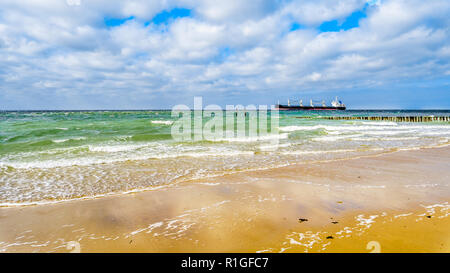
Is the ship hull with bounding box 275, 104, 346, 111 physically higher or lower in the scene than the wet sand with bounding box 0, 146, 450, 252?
higher

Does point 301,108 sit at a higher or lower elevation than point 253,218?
higher

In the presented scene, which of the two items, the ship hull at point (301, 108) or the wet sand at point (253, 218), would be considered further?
the ship hull at point (301, 108)

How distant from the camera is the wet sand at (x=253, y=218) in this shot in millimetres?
3275

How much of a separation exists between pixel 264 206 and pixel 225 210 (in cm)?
74

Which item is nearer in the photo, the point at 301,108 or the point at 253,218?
the point at 253,218

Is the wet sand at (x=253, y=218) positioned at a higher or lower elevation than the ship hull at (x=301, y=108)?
lower

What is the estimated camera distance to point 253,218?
411cm

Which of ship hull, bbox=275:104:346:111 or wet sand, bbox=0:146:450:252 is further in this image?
ship hull, bbox=275:104:346:111

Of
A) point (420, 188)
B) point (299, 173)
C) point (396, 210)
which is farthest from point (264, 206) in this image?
point (420, 188)

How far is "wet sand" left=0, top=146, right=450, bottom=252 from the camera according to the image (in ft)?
10.7

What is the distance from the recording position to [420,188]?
5.56 m

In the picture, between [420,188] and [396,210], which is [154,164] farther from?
[420,188]

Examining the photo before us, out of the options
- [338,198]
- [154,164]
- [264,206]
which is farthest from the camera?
[154,164]
